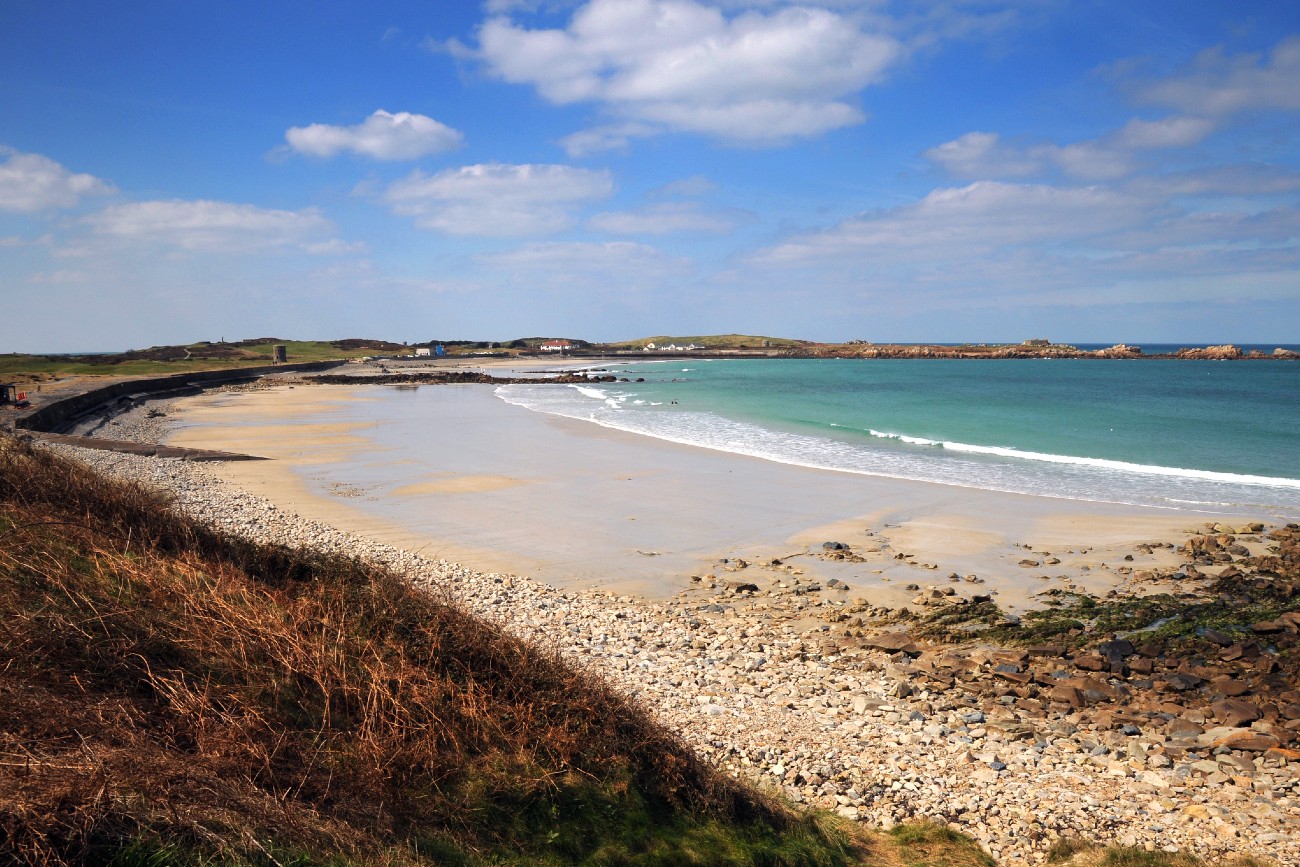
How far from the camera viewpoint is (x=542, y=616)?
39.1 ft

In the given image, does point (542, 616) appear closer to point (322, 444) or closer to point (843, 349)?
point (322, 444)

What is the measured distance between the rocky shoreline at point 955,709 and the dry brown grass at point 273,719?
195 cm

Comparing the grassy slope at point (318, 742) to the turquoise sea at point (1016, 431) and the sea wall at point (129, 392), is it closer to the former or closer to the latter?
the turquoise sea at point (1016, 431)

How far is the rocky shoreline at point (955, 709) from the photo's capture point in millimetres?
7168

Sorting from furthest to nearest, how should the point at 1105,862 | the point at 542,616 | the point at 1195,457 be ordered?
the point at 1195,457, the point at 542,616, the point at 1105,862

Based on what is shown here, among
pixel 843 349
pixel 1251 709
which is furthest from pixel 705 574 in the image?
→ pixel 843 349

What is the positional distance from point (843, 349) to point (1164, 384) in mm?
112871

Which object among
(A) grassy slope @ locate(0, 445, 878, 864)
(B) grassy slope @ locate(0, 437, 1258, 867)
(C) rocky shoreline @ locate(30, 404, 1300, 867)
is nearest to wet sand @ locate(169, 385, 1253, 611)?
(C) rocky shoreline @ locate(30, 404, 1300, 867)

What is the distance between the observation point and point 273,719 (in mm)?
4988

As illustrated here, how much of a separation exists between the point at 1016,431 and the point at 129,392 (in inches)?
2204

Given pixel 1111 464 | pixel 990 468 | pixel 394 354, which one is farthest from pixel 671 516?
pixel 394 354

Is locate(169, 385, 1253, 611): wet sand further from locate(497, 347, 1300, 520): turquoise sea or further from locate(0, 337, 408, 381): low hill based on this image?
locate(0, 337, 408, 381): low hill

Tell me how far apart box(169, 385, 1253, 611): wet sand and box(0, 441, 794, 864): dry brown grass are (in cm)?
738

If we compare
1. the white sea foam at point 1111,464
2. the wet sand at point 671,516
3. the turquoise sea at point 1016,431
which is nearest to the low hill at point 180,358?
the turquoise sea at point 1016,431
